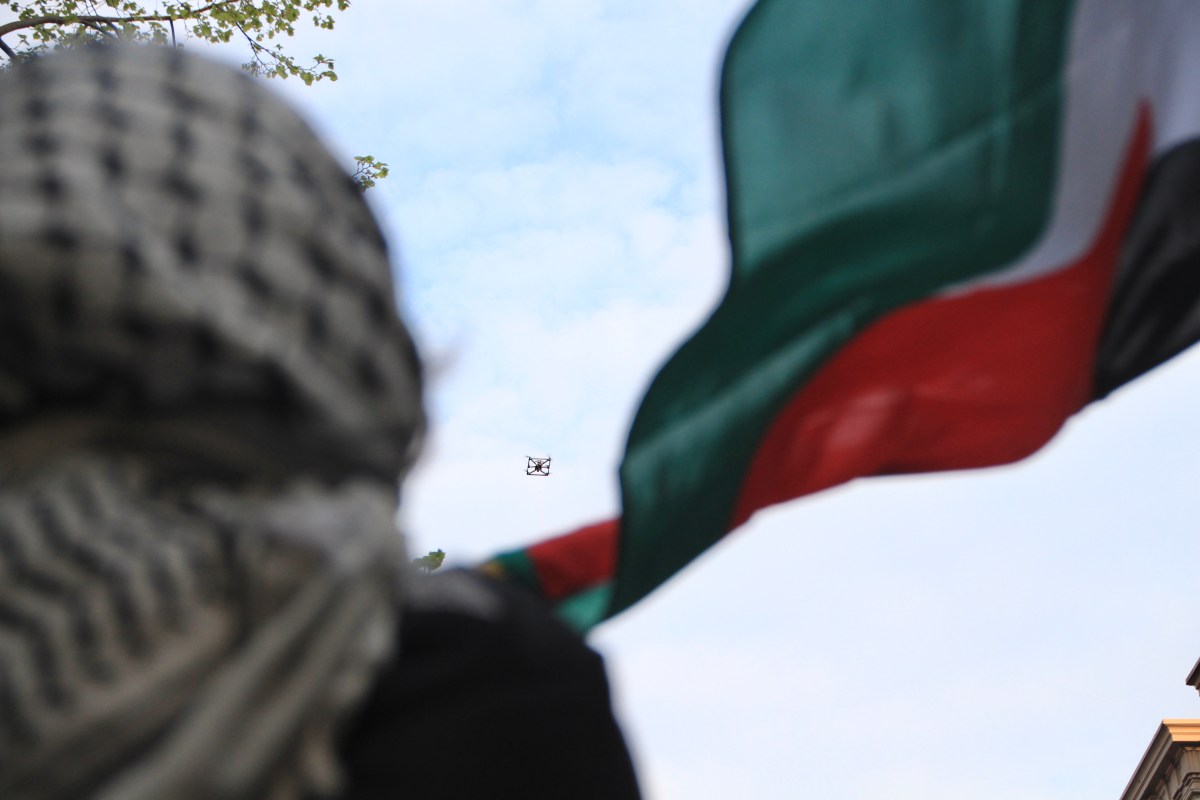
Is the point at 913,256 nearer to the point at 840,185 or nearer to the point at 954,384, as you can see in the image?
the point at 840,185

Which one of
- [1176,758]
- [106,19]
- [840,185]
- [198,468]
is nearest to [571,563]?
[840,185]

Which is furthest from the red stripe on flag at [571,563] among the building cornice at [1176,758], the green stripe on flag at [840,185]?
the building cornice at [1176,758]

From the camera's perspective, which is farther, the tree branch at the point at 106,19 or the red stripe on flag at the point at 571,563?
the tree branch at the point at 106,19

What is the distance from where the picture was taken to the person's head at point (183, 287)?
1.06m

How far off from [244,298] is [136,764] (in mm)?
402

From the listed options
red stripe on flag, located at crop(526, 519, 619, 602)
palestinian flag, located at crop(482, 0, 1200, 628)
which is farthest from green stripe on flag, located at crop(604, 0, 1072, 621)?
red stripe on flag, located at crop(526, 519, 619, 602)

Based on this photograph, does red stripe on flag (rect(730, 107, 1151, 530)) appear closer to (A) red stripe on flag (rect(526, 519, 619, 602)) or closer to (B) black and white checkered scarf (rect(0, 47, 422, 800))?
(A) red stripe on flag (rect(526, 519, 619, 602))

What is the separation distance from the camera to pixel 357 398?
1166mm

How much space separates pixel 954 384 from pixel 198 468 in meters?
2.58

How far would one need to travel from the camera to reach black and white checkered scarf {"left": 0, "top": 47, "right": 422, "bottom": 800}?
95 centimetres

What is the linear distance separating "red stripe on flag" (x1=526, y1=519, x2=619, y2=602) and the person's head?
1.69 meters

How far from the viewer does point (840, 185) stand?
120 inches

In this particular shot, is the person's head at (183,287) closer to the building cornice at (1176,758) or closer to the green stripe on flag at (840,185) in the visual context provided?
the green stripe on flag at (840,185)

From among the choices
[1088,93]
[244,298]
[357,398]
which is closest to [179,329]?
[244,298]
